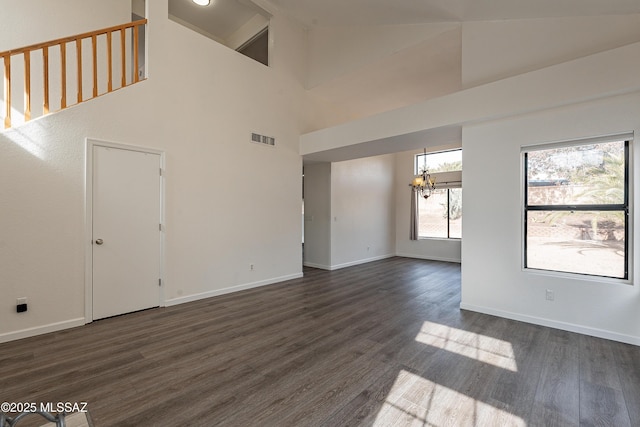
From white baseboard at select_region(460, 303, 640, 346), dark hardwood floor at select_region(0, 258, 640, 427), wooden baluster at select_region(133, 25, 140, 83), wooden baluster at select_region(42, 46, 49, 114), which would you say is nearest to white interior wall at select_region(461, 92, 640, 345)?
white baseboard at select_region(460, 303, 640, 346)

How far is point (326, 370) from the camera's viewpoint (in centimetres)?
248

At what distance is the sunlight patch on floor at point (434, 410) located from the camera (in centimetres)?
188

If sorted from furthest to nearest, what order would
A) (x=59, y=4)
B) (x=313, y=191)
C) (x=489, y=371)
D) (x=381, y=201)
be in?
1. (x=381, y=201)
2. (x=313, y=191)
3. (x=59, y=4)
4. (x=489, y=371)

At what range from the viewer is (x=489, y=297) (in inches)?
152

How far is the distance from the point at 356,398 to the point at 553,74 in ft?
12.7

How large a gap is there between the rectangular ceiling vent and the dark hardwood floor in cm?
302

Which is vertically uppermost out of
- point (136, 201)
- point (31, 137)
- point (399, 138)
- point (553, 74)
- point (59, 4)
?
point (59, 4)

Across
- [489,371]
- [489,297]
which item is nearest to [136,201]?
[489,371]

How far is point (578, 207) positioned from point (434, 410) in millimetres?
2982

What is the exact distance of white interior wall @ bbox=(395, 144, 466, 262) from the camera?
832cm

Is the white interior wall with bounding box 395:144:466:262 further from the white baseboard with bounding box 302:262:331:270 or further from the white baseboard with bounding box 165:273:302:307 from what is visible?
the white baseboard with bounding box 165:273:302:307

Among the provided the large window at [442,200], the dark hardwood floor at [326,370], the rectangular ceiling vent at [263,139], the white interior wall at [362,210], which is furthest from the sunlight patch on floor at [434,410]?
the large window at [442,200]

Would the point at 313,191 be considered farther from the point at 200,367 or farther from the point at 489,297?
the point at 200,367

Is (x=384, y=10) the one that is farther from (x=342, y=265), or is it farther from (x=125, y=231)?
(x=342, y=265)
